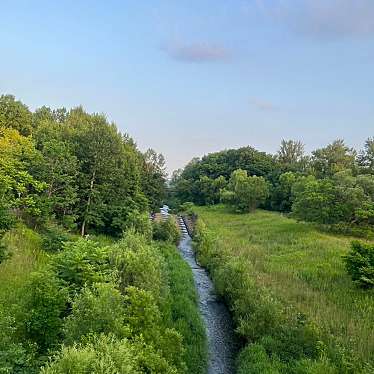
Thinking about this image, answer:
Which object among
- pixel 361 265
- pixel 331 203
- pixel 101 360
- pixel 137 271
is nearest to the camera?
pixel 101 360

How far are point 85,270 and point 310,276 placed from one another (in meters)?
16.1

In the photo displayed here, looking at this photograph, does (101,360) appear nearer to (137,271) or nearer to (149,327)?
(149,327)

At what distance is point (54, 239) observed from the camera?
95.8ft

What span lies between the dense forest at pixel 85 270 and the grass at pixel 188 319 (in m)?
0.07

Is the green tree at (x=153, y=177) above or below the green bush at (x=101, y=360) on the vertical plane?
above

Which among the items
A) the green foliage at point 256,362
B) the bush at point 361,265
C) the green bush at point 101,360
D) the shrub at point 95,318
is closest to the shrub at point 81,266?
the shrub at point 95,318

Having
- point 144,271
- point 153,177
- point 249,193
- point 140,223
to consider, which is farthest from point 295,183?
point 144,271

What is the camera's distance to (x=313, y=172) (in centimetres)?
6556

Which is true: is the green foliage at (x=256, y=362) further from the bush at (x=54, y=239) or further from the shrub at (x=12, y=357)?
the bush at (x=54, y=239)

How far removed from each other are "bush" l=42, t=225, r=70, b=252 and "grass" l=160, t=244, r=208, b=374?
8.12 meters

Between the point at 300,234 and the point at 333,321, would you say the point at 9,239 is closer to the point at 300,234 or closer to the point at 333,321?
the point at 333,321

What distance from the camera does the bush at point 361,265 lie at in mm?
23484

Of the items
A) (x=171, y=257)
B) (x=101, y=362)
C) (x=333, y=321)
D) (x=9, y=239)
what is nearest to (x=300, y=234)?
(x=171, y=257)

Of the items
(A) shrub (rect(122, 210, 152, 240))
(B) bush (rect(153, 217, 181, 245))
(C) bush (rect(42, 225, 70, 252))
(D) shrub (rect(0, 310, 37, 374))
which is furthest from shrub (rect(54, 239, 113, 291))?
(B) bush (rect(153, 217, 181, 245))
